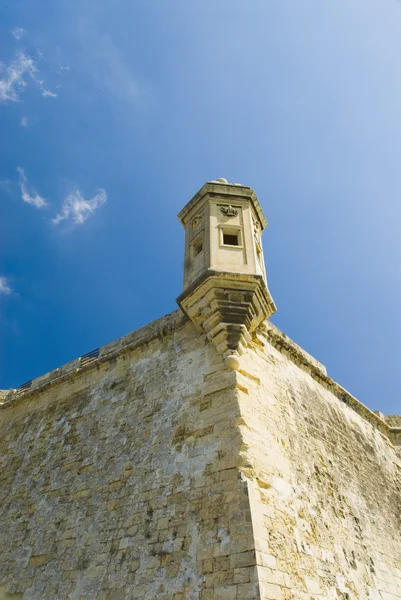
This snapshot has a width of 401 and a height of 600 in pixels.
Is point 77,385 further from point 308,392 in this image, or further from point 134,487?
point 308,392

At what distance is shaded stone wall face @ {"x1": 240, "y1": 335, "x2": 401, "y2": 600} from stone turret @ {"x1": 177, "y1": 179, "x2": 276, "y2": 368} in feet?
1.92

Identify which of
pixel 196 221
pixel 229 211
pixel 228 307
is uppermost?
pixel 196 221

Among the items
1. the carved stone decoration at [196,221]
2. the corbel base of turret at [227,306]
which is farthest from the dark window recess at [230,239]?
the corbel base of turret at [227,306]

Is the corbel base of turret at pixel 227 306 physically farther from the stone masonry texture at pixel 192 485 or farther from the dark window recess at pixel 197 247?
the dark window recess at pixel 197 247

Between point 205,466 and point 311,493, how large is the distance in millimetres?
1873

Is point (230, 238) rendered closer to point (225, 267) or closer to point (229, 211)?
point (229, 211)

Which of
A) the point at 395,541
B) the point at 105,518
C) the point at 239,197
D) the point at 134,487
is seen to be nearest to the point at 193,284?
the point at 239,197

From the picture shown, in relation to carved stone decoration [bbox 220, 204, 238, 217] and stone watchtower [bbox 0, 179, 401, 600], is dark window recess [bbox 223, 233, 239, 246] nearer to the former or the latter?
stone watchtower [bbox 0, 179, 401, 600]

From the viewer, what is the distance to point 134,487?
6.04 meters

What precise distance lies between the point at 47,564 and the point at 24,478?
7.13ft

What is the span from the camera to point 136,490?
5973 mm

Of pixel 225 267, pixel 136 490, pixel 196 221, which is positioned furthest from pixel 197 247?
pixel 136 490

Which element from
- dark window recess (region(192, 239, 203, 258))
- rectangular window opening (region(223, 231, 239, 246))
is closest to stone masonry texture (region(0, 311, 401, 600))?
dark window recess (region(192, 239, 203, 258))

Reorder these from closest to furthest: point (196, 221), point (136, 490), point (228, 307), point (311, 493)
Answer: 1. point (136, 490)
2. point (311, 493)
3. point (228, 307)
4. point (196, 221)
